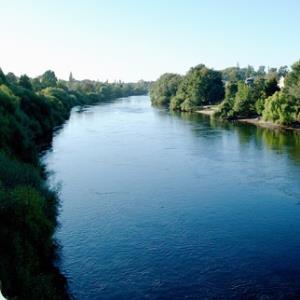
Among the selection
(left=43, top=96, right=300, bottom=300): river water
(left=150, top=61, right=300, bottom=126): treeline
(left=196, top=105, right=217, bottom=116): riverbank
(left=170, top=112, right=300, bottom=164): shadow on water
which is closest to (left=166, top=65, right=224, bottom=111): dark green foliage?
(left=150, top=61, right=300, bottom=126): treeline

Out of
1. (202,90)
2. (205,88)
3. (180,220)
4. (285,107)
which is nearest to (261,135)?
(285,107)

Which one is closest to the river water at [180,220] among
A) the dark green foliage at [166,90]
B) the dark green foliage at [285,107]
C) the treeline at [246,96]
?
the dark green foliage at [285,107]

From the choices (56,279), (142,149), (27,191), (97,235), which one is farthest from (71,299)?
(142,149)

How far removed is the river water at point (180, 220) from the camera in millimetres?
19000

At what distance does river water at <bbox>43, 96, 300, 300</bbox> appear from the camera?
19.0 meters

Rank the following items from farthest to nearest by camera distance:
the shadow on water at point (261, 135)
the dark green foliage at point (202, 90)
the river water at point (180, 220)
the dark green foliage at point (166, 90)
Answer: the dark green foliage at point (166, 90) < the dark green foliage at point (202, 90) < the shadow on water at point (261, 135) < the river water at point (180, 220)

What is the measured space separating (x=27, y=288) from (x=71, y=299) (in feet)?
9.53

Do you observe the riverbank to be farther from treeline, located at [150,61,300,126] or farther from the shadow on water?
the shadow on water

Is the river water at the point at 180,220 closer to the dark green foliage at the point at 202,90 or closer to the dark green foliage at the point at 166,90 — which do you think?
the dark green foliage at the point at 202,90

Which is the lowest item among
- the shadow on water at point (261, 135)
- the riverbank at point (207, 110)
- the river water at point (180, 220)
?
the river water at point (180, 220)

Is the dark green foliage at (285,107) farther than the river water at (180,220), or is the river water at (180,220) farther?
the dark green foliage at (285,107)

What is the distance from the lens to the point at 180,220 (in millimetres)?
26438

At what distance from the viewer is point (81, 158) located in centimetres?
4538

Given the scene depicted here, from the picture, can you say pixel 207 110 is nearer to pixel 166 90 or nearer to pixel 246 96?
pixel 246 96
